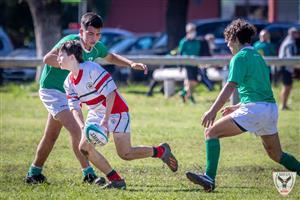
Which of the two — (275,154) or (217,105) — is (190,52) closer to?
(275,154)

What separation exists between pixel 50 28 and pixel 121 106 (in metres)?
18.7

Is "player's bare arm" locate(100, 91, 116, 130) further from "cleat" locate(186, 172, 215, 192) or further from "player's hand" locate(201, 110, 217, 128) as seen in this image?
"cleat" locate(186, 172, 215, 192)

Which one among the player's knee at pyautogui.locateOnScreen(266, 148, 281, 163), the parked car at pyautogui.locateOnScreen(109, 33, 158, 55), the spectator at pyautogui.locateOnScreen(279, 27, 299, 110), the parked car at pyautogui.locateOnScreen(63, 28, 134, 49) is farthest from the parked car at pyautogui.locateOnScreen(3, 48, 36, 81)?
the player's knee at pyautogui.locateOnScreen(266, 148, 281, 163)

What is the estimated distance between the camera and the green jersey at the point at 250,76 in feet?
31.4

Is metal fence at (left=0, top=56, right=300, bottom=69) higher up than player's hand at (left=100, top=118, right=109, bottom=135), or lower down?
lower down

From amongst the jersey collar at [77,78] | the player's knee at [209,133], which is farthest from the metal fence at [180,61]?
the player's knee at [209,133]

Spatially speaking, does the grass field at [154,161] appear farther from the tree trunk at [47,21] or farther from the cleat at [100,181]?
the tree trunk at [47,21]

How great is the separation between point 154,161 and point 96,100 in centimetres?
321

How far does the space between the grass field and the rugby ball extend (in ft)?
1.83

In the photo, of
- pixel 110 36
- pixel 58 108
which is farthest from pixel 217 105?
pixel 110 36

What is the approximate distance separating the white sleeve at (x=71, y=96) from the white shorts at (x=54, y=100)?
23.7 inches

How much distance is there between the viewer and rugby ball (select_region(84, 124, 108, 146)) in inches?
372

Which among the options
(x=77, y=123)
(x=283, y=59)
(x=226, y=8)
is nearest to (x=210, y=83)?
(x=283, y=59)

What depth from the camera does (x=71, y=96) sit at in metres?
10.0
